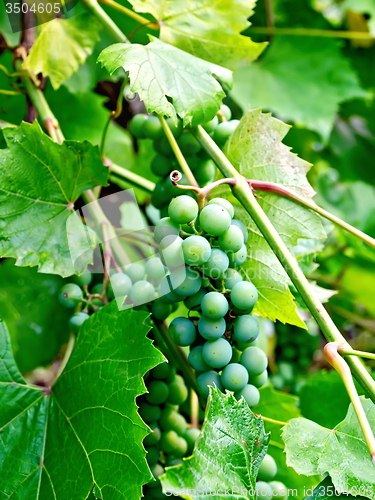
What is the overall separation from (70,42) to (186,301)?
571 millimetres

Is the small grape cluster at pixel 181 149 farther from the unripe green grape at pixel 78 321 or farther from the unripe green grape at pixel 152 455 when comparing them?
the unripe green grape at pixel 152 455

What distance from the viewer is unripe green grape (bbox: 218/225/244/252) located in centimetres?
61

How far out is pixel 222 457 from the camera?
55 cm

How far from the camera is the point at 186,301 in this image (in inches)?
26.0

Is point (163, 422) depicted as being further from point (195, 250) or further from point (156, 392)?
point (195, 250)

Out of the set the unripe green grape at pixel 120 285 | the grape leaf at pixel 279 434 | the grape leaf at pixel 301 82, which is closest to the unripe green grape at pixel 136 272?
the unripe green grape at pixel 120 285

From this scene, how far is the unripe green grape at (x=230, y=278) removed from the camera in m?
0.64

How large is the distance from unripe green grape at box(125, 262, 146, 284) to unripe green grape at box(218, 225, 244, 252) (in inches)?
6.6

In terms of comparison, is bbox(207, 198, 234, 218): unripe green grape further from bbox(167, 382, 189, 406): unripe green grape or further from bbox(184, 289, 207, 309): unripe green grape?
bbox(167, 382, 189, 406): unripe green grape

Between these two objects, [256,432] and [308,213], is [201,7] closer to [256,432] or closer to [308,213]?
[308,213]

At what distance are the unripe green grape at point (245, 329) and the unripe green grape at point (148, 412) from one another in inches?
7.9

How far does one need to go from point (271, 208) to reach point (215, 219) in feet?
0.55

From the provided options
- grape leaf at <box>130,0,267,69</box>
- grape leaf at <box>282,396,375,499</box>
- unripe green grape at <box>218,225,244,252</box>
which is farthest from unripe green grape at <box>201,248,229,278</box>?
grape leaf at <box>130,0,267,69</box>

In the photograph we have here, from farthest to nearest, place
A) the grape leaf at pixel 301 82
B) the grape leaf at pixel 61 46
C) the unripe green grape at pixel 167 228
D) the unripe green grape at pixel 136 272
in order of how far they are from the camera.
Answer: the grape leaf at pixel 301 82, the grape leaf at pixel 61 46, the unripe green grape at pixel 136 272, the unripe green grape at pixel 167 228
